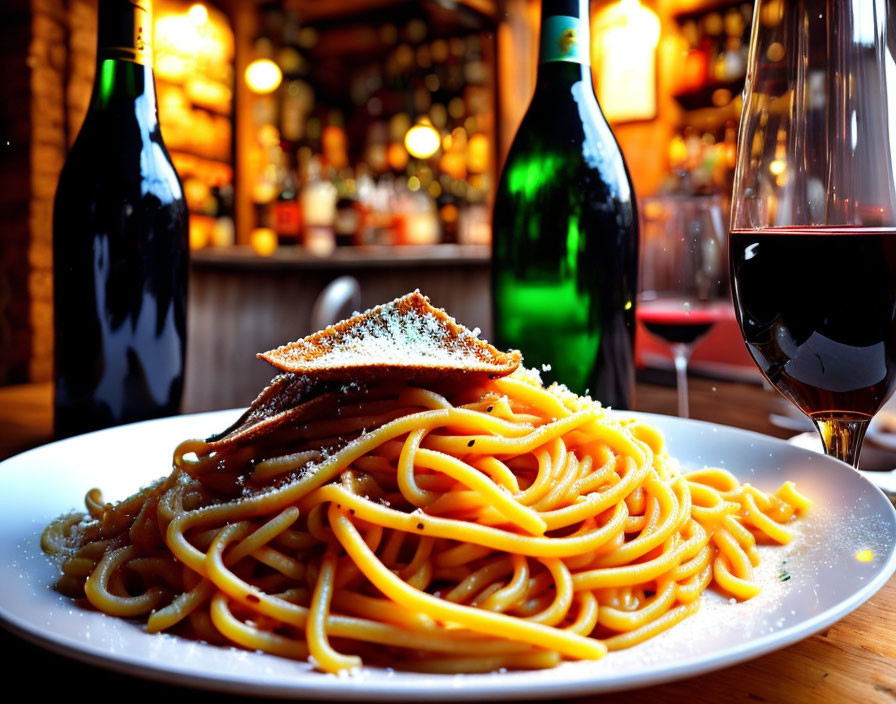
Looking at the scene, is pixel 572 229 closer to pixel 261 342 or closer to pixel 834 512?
pixel 834 512

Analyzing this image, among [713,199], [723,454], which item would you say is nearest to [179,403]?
[723,454]

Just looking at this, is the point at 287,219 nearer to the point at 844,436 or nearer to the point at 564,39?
the point at 564,39

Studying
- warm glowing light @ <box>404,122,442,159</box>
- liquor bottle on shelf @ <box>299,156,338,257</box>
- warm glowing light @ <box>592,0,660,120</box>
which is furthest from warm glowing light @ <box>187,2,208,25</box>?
warm glowing light @ <box>592,0,660,120</box>

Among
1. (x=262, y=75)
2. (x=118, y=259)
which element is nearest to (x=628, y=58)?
(x=262, y=75)

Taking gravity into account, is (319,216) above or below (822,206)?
above

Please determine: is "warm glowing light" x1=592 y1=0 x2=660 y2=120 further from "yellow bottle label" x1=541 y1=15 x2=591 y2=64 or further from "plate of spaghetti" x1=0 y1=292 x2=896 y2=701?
"plate of spaghetti" x1=0 y1=292 x2=896 y2=701

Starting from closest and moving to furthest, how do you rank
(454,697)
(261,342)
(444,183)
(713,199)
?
(454,697), (713,199), (261,342), (444,183)
